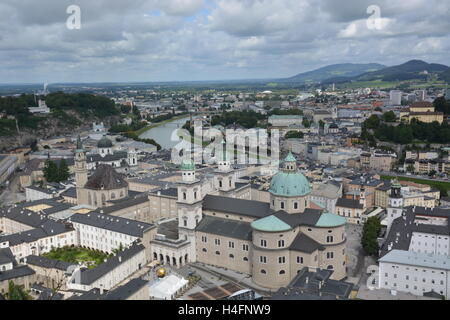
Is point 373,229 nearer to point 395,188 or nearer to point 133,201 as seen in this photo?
point 395,188

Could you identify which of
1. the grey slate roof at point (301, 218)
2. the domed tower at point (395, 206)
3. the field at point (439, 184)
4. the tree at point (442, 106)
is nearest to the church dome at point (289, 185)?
the grey slate roof at point (301, 218)

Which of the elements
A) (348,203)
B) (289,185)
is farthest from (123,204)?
(348,203)

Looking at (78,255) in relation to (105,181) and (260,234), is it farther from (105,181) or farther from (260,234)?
(260,234)

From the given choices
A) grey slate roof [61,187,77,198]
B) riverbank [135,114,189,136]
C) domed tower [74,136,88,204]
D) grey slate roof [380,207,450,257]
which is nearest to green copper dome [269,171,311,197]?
grey slate roof [380,207,450,257]

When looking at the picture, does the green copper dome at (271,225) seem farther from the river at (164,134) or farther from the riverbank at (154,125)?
the riverbank at (154,125)

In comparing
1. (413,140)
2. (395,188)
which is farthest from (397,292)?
(413,140)

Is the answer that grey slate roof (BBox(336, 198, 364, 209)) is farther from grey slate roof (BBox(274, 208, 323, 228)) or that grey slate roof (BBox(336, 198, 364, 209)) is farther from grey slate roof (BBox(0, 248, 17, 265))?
grey slate roof (BBox(0, 248, 17, 265))
